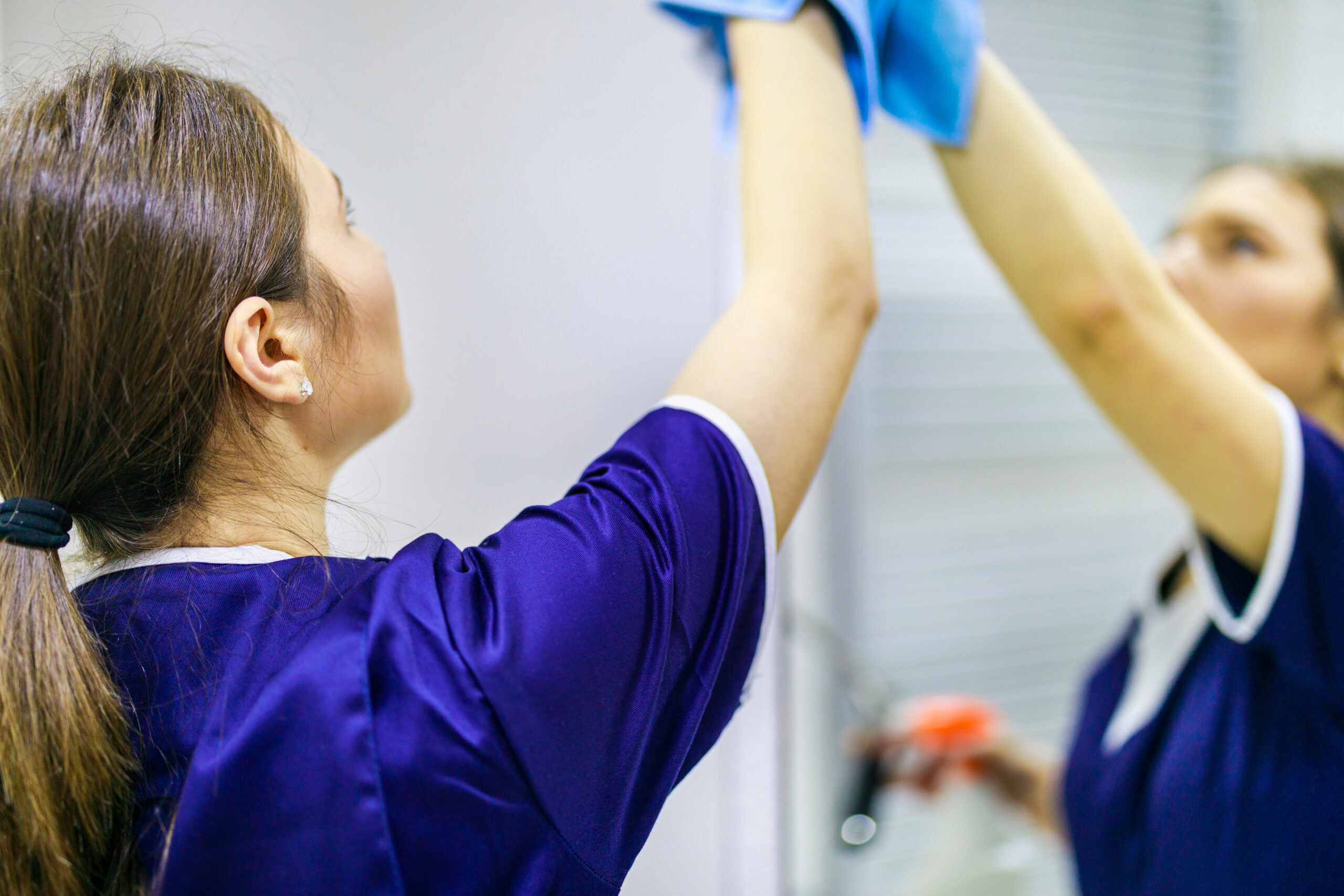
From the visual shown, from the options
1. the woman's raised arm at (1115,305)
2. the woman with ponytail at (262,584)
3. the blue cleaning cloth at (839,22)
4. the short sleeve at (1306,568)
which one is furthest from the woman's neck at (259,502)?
the short sleeve at (1306,568)

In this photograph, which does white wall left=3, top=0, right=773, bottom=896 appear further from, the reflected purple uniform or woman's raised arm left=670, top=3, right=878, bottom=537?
the reflected purple uniform

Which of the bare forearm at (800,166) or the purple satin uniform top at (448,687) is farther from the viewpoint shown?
the bare forearm at (800,166)

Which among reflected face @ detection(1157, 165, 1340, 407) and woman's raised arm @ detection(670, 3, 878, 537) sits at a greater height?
woman's raised arm @ detection(670, 3, 878, 537)

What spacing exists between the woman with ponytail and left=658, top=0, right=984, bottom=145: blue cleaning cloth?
0.27 m

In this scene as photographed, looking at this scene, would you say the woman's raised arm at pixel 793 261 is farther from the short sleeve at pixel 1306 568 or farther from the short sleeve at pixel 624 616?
the short sleeve at pixel 1306 568

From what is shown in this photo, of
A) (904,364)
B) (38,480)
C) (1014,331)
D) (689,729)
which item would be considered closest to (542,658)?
(689,729)

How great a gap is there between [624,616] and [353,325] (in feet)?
0.65

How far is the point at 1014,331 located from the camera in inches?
52.9

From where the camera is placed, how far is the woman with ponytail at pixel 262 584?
0.35 m

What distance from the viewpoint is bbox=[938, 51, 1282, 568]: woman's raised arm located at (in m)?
0.61

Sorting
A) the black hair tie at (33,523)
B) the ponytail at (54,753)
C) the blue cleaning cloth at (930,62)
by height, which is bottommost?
the ponytail at (54,753)

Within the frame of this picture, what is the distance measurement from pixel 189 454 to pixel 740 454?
26 centimetres

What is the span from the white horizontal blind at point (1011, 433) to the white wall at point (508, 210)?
55cm


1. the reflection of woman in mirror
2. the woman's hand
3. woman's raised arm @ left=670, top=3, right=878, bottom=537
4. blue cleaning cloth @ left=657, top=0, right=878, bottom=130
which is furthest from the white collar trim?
the woman's hand
